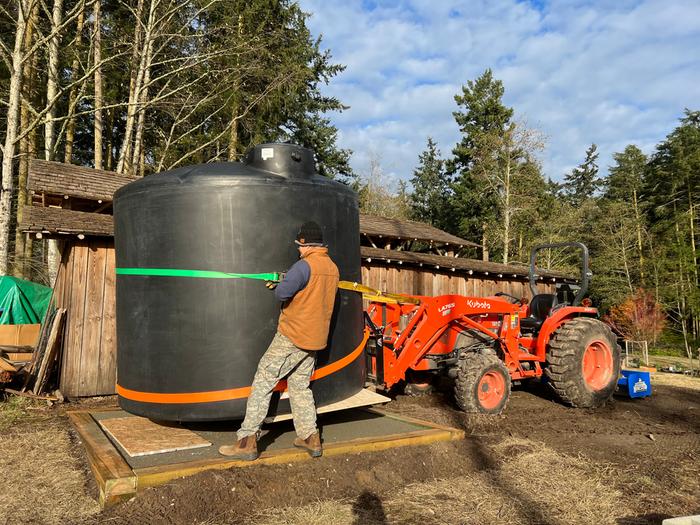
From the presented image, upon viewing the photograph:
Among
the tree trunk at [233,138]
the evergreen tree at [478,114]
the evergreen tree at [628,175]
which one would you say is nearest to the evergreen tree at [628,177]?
the evergreen tree at [628,175]

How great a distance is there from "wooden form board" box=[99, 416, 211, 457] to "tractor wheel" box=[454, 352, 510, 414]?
3.52m

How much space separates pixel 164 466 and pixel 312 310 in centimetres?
161

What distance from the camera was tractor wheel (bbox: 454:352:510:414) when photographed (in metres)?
6.93

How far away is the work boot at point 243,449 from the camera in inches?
Result: 168

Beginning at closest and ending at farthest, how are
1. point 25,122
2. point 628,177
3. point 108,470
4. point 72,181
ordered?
point 108,470, point 72,181, point 25,122, point 628,177

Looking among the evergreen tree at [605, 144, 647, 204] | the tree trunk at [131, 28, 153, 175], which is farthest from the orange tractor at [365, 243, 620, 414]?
the evergreen tree at [605, 144, 647, 204]

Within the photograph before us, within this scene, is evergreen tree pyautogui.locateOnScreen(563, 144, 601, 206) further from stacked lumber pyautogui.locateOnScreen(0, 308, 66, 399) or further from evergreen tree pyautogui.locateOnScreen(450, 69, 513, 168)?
stacked lumber pyautogui.locateOnScreen(0, 308, 66, 399)

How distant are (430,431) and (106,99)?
63.3 feet

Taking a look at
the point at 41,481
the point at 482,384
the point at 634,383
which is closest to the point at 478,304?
the point at 482,384

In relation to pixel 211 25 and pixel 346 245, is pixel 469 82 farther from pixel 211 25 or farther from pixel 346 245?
pixel 346 245

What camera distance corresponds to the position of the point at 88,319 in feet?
29.4

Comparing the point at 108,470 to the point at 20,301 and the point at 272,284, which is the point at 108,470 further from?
the point at 20,301

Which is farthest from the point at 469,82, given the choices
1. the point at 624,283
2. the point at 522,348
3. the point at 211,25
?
the point at 522,348

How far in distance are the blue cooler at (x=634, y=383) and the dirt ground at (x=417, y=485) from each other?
107 inches
